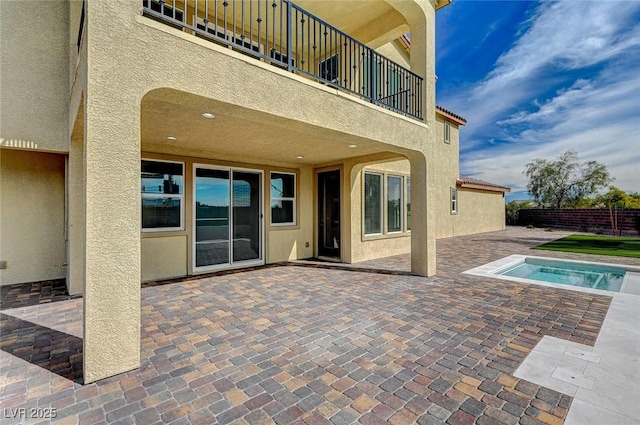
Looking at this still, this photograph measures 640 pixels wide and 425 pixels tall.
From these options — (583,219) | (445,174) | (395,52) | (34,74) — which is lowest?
(583,219)

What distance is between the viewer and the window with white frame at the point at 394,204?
11.9 m

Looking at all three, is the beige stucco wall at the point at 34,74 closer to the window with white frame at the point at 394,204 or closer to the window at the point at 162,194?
the window at the point at 162,194

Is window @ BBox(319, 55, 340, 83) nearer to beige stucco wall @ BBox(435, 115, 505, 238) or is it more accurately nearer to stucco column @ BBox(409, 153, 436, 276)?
stucco column @ BBox(409, 153, 436, 276)

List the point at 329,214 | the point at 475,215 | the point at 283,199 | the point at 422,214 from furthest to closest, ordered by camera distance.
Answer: the point at 475,215, the point at 329,214, the point at 283,199, the point at 422,214

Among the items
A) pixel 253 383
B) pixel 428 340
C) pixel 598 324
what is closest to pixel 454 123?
pixel 598 324

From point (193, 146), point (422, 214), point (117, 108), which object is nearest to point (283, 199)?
point (193, 146)

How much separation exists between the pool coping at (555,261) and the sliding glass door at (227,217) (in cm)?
689

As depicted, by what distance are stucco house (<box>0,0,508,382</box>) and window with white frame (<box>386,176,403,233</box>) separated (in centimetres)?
10

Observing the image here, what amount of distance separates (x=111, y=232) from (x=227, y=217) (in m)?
5.85

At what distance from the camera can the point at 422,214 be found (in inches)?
325

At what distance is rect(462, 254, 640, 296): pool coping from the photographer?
6825mm

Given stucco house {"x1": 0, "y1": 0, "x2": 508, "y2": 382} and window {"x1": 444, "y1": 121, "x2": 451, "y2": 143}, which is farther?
window {"x1": 444, "y1": 121, "x2": 451, "y2": 143}

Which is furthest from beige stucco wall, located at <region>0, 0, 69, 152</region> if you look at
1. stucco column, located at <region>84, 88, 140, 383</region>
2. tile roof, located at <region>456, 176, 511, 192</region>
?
tile roof, located at <region>456, 176, 511, 192</region>

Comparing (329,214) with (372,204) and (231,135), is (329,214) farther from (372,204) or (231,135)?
(231,135)
